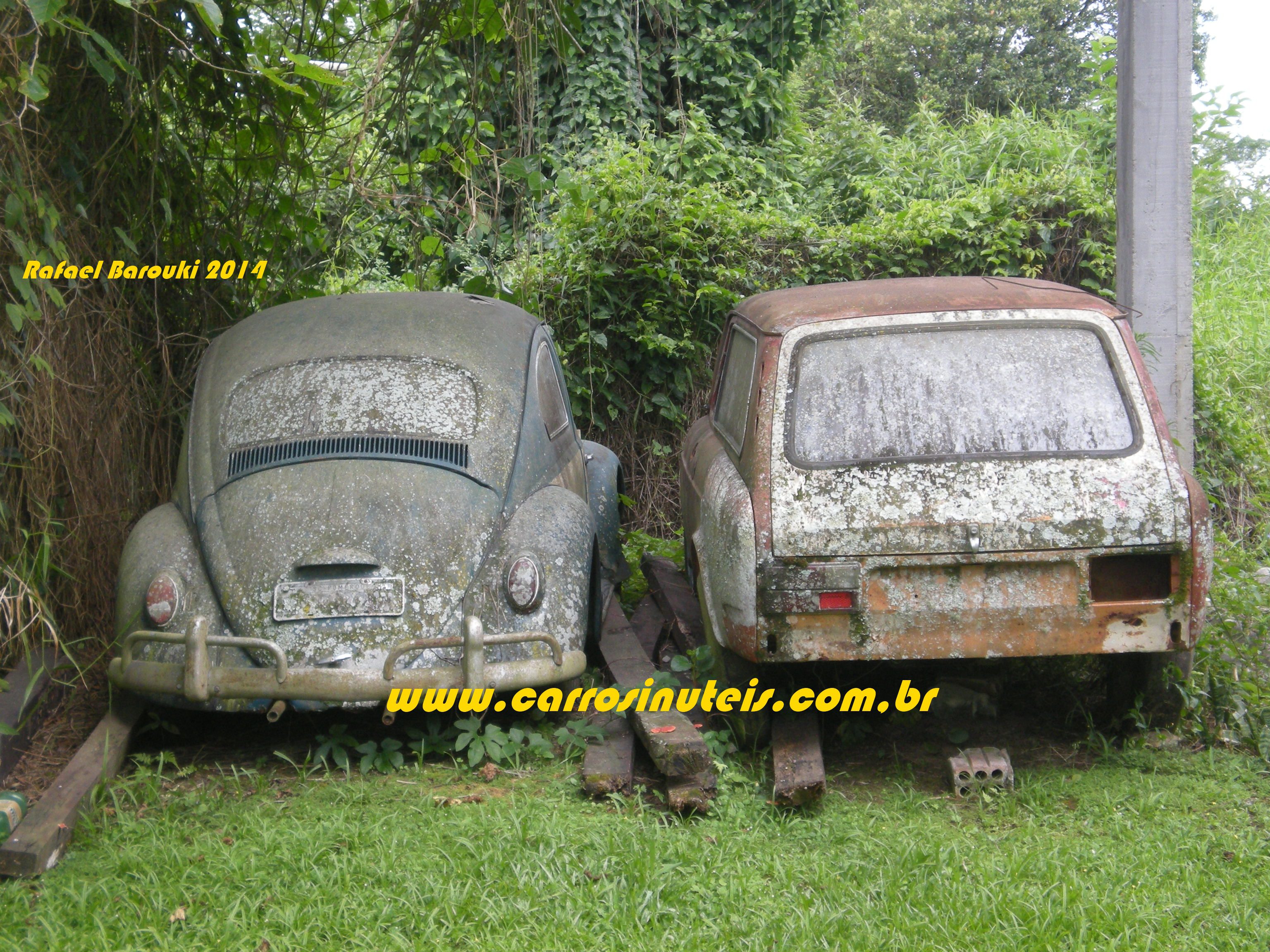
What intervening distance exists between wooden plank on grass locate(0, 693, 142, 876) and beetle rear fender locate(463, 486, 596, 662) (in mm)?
1372

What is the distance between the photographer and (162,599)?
4.02 metres

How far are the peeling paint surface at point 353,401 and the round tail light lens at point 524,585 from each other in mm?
755

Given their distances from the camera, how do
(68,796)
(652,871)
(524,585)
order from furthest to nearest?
(524,585)
(68,796)
(652,871)

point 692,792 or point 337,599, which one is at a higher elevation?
point 337,599

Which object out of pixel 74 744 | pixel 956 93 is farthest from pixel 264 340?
pixel 956 93

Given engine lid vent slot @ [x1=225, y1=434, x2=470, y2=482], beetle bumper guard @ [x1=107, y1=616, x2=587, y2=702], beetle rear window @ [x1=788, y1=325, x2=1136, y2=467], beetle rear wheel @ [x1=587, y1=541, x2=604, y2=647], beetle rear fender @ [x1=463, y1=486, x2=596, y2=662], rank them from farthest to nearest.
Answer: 1. beetle rear wheel @ [x1=587, y1=541, x2=604, y2=647]
2. engine lid vent slot @ [x1=225, y1=434, x2=470, y2=482]
3. beetle rear fender @ [x1=463, y1=486, x2=596, y2=662]
4. beetle rear window @ [x1=788, y1=325, x2=1136, y2=467]
5. beetle bumper guard @ [x1=107, y1=616, x2=587, y2=702]

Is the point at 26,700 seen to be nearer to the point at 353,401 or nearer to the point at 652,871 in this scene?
the point at 353,401

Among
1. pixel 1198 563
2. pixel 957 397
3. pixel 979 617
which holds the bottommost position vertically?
pixel 979 617

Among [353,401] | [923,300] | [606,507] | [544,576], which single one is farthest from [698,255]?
[544,576]

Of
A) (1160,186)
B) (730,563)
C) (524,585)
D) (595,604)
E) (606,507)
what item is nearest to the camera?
(730,563)

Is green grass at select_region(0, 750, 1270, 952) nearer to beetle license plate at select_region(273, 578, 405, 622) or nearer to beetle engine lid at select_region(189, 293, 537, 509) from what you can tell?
beetle license plate at select_region(273, 578, 405, 622)

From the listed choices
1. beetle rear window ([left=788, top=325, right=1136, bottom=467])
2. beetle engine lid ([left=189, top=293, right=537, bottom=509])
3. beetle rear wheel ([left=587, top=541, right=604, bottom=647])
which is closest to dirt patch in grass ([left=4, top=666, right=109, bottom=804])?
beetle engine lid ([left=189, top=293, right=537, bottom=509])

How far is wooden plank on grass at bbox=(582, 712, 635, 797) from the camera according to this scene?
12.3 feet

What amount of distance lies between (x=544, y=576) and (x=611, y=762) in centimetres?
78
